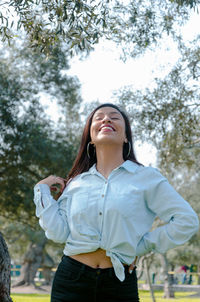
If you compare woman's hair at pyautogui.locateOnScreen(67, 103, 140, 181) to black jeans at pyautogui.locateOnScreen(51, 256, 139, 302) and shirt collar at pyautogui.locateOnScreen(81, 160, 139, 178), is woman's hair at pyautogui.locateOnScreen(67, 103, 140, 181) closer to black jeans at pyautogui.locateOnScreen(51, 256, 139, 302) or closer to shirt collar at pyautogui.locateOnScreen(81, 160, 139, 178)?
shirt collar at pyautogui.locateOnScreen(81, 160, 139, 178)

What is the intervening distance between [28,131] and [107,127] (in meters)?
12.5

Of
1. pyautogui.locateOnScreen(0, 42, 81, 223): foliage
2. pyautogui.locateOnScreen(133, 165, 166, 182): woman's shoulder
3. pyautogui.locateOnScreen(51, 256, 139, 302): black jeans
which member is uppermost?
pyautogui.locateOnScreen(0, 42, 81, 223): foliage

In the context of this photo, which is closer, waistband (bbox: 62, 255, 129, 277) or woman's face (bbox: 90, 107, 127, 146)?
waistband (bbox: 62, 255, 129, 277)

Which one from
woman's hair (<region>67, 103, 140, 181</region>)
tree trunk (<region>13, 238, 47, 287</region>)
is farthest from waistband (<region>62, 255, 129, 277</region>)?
tree trunk (<region>13, 238, 47, 287</region>)

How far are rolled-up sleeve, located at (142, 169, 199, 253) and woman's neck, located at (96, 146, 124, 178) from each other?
1.00 feet

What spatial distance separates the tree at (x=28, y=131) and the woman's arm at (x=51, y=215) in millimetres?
12183

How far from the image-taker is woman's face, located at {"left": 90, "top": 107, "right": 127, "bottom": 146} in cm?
279

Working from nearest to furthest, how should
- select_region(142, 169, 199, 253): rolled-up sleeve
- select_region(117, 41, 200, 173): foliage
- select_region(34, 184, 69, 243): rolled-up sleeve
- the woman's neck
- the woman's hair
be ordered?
select_region(142, 169, 199, 253): rolled-up sleeve
select_region(34, 184, 69, 243): rolled-up sleeve
the woman's neck
the woman's hair
select_region(117, 41, 200, 173): foliage

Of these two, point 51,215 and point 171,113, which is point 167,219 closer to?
point 51,215

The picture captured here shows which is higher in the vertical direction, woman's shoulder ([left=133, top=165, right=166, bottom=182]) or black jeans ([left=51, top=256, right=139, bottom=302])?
woman's shoulder ([left=133, top=165, right=166, bottom=182])

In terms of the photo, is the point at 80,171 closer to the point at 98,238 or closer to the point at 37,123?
the point at 98,238

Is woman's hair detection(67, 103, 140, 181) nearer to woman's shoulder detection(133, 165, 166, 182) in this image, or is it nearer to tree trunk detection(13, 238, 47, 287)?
woman's shoulder detection(133, 165, 166, 182)

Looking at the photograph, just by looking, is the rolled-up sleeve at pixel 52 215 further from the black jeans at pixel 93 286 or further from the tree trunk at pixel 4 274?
the tree trunk at pixel 4 274

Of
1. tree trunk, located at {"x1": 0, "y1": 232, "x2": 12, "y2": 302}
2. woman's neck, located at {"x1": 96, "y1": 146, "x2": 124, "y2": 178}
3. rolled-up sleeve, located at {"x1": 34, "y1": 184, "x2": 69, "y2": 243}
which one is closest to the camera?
rolled-up sleeve, located at {"x1": 34, "y1": 184, "x2": 69, "y2": 243}
